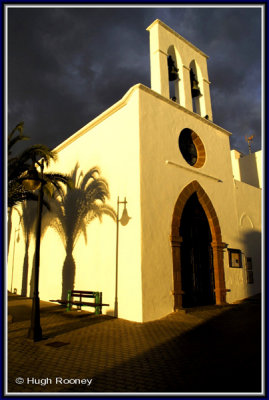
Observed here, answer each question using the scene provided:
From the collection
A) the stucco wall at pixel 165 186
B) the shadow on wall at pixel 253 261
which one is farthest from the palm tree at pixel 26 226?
the shadow on wall at pixel 253 261

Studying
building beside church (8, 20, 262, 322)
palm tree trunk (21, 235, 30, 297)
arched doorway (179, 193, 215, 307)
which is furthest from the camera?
palm tree trunk (21, 235, 30, 297)

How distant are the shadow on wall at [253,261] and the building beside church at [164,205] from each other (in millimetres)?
50

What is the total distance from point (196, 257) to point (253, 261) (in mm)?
4591

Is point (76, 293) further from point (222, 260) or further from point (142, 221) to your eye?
point (222, 260)

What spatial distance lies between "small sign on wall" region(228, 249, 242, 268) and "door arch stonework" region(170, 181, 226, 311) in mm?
747

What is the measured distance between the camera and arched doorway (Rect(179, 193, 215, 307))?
413 inches

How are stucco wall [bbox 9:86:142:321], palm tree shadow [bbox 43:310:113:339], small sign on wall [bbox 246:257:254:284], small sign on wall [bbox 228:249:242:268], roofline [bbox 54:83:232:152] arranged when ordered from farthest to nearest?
small sign on wall [bbox 246:257:254:284]
small sign on wall [bbox 228:249:242:268]
roofline [bbox 54:83:232:152]
stucco wall [bbox 9:86:142:321]
palm tree shadow [bbox 43:310:113:339]

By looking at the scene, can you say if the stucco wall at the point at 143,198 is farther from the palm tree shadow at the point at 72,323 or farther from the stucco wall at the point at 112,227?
the palm tree shadow at the point at 72,323

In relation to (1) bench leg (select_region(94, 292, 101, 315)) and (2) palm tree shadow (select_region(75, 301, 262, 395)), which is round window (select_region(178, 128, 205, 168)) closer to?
(1) bench leg (select_region(94, 292, 101, 315))

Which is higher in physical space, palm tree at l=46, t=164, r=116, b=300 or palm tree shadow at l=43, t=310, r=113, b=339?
palm tree at l=46, t=164, r=116, b=300

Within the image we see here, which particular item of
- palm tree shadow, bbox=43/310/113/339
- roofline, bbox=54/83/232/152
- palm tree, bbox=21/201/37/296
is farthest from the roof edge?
palm tree shadow, bbox=43/310/113/339

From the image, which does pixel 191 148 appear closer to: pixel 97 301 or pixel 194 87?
pixel 194 87

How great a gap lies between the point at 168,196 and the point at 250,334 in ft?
15.8

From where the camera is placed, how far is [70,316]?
9.53 metres
